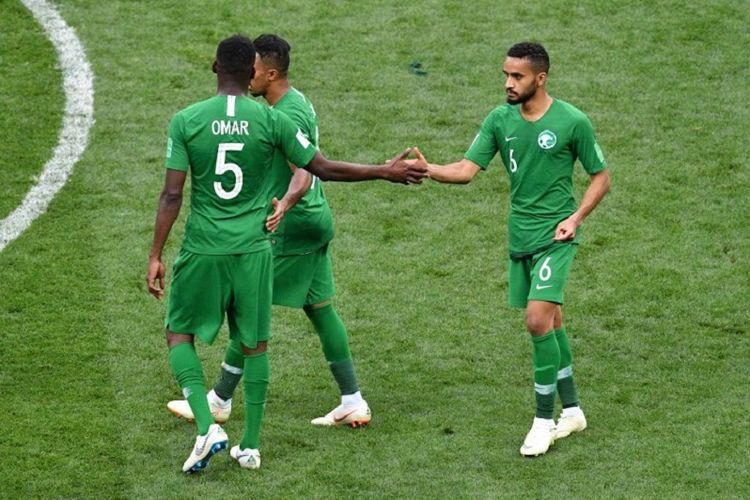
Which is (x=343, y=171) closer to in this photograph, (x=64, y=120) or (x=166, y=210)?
(x=166, y=210)

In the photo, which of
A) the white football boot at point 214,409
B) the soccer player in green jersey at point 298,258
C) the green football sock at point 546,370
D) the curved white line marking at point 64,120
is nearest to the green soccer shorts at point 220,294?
the soccer player in green jersey at point 298,258

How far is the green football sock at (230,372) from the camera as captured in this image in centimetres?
870

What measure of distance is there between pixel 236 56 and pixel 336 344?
6.40ft

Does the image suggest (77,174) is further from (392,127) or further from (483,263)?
(483,263)

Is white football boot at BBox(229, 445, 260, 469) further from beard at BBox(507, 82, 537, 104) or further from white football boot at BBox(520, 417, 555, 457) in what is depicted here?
beard at BBox(507, 82, 537, 104)

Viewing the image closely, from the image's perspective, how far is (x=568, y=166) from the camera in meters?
8.34

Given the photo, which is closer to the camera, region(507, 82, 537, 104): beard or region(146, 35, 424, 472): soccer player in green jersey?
region(146, 35, 424, 472): soccer player in green jersey

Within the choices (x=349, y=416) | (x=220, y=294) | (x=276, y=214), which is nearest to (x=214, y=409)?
(x=349, y=416)

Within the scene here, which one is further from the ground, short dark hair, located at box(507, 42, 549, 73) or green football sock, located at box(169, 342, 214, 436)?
short dark hair, located at box(507, 42, 549, 73)

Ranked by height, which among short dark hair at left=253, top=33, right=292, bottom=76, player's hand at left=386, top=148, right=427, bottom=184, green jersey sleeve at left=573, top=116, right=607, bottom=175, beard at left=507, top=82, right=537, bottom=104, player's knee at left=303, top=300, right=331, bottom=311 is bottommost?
player's knee at left=303, top=300, right=331, bottom=311

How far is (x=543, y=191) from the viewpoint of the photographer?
8.33 metres

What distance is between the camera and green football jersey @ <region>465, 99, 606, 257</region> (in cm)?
827

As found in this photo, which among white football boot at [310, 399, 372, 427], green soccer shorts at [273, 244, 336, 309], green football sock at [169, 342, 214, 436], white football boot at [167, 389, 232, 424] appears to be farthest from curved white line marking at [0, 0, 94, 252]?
green football sock at [169, 342, 214, 436]

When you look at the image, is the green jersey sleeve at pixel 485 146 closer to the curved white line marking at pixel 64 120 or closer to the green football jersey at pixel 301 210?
the green football jersey at pixel 301 210
